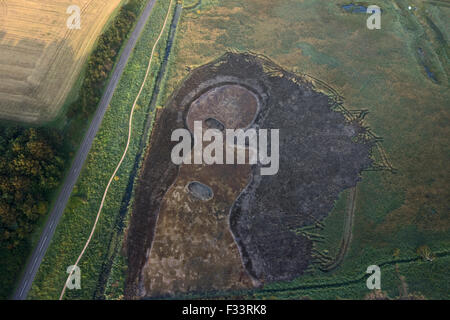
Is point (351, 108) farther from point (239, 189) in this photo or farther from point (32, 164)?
point (32, 164)

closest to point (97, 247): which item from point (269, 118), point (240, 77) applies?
point (269, 118)

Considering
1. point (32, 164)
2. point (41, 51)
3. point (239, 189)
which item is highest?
point (41, 51)

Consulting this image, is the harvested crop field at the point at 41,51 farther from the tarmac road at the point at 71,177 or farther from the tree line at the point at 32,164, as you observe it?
the tarmac road at the point at 71,177

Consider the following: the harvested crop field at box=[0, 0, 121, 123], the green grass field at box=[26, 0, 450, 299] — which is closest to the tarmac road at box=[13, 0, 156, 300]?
the green grass field at box=[26, 0, 450, 299]

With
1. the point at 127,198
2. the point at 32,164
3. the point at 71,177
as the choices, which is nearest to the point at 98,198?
the point at 127,198

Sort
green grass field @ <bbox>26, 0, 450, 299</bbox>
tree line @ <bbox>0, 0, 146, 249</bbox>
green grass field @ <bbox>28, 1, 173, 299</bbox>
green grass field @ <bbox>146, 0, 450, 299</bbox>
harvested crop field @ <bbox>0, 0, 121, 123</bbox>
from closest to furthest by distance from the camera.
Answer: green grass field @ <bbox>28, 1, 173, 299</bbox> < green grass field @ <bbox>26, 0, 450, 299</bbox> < tree line @ <bbox>0, 0, 146, 249</bbox> < green grass field @ <bbox>146, 0, 450, 299</bbox> < harvested crop field @ <bbox>0, 0, 121, 123</bbox>

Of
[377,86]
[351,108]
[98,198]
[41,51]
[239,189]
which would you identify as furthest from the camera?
[41,51]

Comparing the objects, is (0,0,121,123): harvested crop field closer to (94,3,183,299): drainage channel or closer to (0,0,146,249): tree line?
(0,0,146,249): tree line
